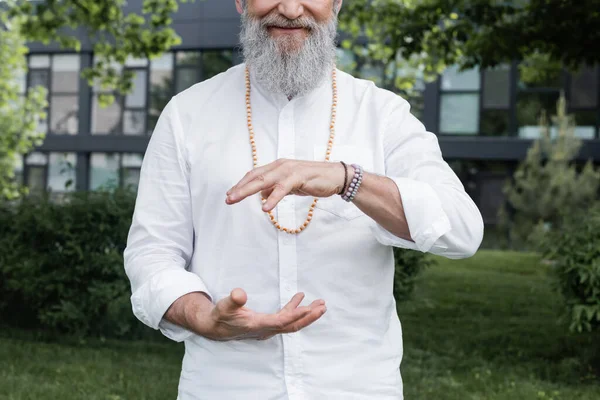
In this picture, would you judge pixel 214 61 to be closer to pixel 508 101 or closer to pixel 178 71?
pixel 178 71

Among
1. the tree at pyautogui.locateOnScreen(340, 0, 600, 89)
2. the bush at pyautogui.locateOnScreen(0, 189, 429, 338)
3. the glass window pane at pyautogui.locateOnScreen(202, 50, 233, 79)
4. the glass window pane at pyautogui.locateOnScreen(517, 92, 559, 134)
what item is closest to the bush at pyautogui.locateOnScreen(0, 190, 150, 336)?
the bush at pyautogui.locateOnScreen(0, 189, 429, 338)

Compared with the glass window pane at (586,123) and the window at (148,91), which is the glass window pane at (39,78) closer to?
the window at (148,91)

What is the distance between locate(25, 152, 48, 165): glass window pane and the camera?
87.8ft

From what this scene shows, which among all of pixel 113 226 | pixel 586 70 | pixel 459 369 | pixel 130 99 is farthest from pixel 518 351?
pixel 130 99

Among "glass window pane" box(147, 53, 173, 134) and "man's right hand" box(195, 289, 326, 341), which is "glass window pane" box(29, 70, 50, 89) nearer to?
"glass window pane" box(147, 53, 173, 134)

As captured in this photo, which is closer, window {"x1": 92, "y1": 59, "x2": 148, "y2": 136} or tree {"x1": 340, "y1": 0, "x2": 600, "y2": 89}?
tree {"x1": 340, "y1": 0, "x2": 600, "y2": 89}

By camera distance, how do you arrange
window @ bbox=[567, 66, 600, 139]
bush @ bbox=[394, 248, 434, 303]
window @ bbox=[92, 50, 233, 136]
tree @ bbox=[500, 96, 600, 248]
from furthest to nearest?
window @ bbox=[92, 50, 233, 136] → window @ bbox=[567, 66, 600, 139] → tree @ bbox=[500, 96, 600, 248] → bush @ bbox=[394, 248, 434, 303]

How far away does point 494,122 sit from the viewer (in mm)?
21906

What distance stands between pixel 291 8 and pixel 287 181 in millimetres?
647

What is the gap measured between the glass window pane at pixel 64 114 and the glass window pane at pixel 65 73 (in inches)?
13.0

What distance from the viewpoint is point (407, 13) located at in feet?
33.2

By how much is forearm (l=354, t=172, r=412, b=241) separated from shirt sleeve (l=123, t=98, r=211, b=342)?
490mm

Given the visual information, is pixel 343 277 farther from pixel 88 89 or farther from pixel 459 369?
pixel 88 89

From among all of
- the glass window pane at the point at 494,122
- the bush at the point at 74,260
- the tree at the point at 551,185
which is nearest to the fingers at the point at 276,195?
the bush at the point at 74,260
